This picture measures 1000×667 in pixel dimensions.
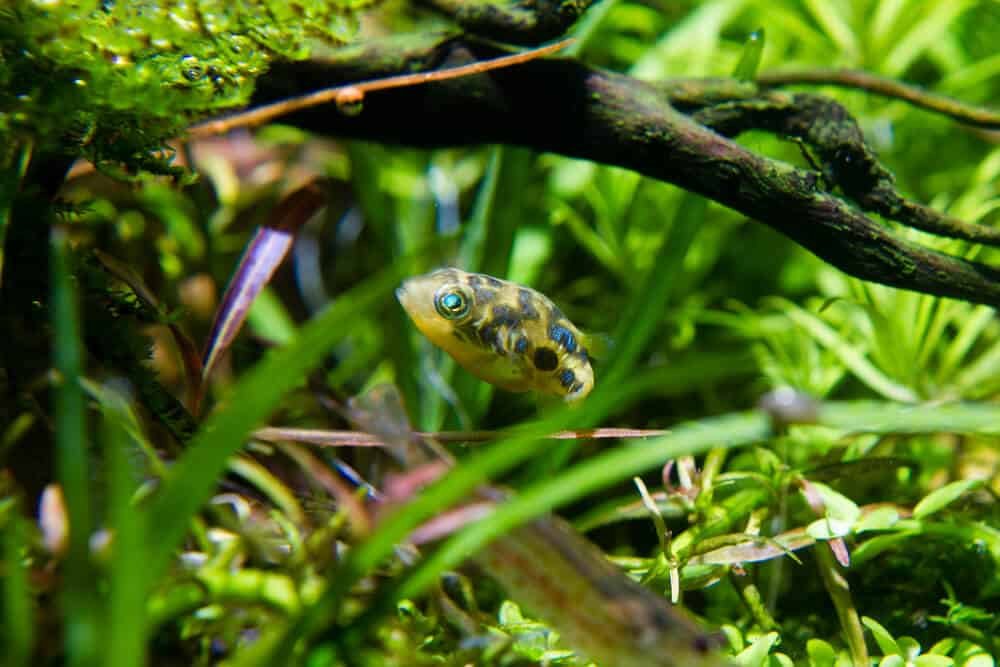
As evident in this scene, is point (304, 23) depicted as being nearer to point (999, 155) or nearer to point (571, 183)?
point (571, 183)

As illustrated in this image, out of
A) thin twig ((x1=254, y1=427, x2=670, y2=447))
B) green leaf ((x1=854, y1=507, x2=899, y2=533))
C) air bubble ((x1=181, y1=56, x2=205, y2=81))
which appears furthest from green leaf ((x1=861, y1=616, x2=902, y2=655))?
air bubble ((x1=181, y1=56, x2=205, y2=81))

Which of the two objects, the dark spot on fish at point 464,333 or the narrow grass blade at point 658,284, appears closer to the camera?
the dark spot on fish at point 464,333

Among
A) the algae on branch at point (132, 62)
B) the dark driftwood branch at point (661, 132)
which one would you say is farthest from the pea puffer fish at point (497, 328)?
the algae on branch at point (132, 62)

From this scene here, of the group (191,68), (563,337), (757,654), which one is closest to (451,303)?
(563,337)

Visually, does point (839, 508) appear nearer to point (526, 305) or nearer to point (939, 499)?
point (939, 499)

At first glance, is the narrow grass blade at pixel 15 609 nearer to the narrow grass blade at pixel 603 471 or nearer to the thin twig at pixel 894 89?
the narrow grass blade at pixel 603 471

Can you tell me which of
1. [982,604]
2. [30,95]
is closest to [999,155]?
[982,604]
